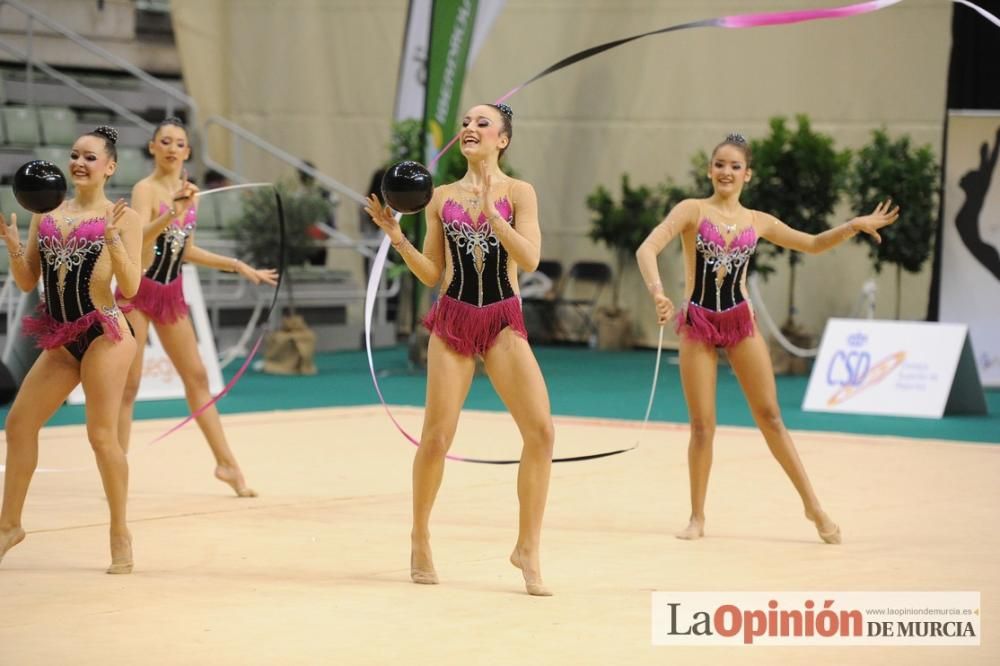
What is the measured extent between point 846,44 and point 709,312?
32.0ft

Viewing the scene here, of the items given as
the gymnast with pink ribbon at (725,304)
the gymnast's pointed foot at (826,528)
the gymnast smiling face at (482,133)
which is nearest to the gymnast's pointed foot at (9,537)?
the gymnast with pink ribbon at (725,304)

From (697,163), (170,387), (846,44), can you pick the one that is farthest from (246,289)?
(846,44)

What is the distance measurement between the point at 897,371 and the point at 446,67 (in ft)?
17.0

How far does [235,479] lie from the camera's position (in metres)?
7.20

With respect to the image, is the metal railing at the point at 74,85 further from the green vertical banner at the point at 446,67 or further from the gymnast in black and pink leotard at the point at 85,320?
the gymnast in black and pink leotard at the point at 85,320

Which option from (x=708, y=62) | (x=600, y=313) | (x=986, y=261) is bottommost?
(x=600, y=313)

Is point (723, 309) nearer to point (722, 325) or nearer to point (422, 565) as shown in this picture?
point (722, 325)

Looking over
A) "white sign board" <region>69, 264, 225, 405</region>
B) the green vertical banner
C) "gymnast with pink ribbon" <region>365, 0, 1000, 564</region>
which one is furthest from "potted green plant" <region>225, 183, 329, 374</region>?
"gymnast with pink ribbon" <region>365, 0, 1000, 564</region>

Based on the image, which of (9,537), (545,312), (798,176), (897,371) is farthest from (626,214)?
(9,537)

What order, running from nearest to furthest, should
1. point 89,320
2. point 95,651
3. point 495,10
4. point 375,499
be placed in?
point 95,651 → point 89,320 → point 375,499 → point 495,10

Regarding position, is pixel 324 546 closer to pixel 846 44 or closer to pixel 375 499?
pixel 375 499

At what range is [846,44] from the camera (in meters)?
15.2

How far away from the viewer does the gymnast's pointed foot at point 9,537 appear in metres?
5.49

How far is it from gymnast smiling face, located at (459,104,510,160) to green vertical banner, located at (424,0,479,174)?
27.1 ft
